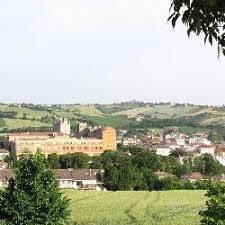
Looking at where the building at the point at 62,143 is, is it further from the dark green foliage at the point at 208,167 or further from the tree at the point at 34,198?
the tree at the point at 34,198

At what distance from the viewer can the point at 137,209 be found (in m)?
58.6

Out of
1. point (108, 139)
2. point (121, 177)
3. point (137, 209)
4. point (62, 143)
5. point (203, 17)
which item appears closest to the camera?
point (203, 17)

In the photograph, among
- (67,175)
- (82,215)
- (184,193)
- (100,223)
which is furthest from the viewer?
(67,175)

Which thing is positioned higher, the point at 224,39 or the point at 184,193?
the point at 224,39

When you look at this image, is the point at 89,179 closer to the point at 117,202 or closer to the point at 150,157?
the point at 150,157

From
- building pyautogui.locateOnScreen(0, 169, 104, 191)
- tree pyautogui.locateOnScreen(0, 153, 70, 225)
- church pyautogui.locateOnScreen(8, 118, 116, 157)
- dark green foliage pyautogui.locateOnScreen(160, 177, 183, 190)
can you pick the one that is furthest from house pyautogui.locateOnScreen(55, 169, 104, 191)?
tree pyautogui.locateOnScreen(0, 153, 70, 225)

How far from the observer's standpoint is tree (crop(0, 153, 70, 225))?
98.4 feet

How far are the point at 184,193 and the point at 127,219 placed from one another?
30.8 meters

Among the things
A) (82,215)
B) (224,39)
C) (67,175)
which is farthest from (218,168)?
A: (224,39)

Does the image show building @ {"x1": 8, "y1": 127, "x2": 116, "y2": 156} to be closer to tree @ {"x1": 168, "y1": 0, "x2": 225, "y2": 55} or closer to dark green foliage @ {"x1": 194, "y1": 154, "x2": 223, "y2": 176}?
dark green foliage @ {"x1": 194, "y1": 154, "x2": 223, "y2": 176}

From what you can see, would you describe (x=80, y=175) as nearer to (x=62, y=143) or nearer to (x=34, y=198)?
(x=62, y=143)

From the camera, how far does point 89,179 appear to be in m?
111

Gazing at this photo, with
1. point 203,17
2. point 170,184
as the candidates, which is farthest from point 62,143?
point 203,17

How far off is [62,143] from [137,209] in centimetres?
13243
